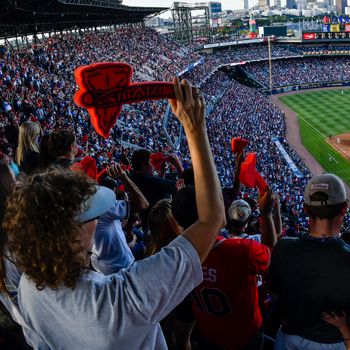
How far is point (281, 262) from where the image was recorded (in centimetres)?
250

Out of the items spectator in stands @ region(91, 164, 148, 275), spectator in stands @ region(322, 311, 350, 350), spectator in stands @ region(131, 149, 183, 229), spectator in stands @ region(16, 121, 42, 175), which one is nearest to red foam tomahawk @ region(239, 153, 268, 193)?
spectator in stands @ region(322, 311, 350, 350)

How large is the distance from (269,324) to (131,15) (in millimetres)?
45045

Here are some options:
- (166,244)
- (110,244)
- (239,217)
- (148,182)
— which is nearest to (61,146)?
(148,182)

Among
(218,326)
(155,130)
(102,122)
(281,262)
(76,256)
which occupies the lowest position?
(155,130)

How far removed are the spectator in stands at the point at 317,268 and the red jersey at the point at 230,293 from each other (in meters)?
0.15

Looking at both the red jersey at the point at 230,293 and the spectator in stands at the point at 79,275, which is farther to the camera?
the red jersey at the point at 230,293

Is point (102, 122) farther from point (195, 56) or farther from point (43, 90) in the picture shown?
point (195, 56)

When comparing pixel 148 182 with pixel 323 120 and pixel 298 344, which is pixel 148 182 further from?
pixel 323 120

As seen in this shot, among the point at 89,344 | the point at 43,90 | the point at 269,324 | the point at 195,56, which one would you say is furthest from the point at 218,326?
the point at 195,56

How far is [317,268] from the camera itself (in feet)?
7.78

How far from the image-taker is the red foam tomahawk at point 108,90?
161 cm

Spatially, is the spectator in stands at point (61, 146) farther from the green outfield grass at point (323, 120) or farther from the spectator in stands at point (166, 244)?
the green outfield grass at point (323, 120)

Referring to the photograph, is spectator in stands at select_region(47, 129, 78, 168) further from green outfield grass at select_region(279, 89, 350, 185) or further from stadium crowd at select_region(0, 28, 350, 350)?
green outfield grass at select_region(279, 89, 350, 185)

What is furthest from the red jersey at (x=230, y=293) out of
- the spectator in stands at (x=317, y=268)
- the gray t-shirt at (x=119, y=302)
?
the gray t-shirt at (x=119, y=302)
